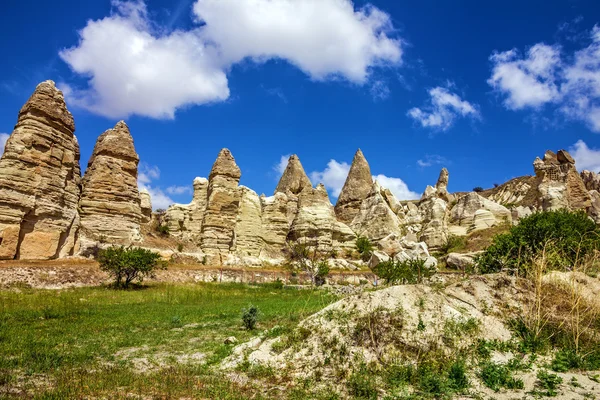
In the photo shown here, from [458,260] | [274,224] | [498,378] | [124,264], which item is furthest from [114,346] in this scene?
[274,224]

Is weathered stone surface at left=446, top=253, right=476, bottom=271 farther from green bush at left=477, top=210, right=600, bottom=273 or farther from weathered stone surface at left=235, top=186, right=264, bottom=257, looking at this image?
weathered stone surface at left=235, top=186, right=264, bottom=257

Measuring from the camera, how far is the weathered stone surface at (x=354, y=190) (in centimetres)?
6600

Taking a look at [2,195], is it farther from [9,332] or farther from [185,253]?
[9,332]

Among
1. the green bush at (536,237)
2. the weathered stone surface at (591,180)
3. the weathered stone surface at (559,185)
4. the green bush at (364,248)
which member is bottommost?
the green bush at (536,237)

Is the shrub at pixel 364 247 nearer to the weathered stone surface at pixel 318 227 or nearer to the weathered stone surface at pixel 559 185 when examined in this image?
the weathered stone surface at pixel 318 227

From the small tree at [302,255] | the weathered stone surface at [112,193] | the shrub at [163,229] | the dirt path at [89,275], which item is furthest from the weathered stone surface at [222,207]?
the weathered stone surface at [112,193]

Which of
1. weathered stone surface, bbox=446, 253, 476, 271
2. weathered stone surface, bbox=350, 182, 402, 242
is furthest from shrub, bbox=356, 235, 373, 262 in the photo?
weathered stone surface, bbox=446, 253, 476, 271

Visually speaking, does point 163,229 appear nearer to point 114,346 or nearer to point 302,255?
point 302,255

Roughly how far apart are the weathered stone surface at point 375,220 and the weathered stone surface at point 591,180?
44561 mm

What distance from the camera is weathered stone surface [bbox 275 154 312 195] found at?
65.3m

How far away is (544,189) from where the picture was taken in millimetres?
50750

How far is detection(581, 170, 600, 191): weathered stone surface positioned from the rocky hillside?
18.0 m

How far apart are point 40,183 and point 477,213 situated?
45.1 metres

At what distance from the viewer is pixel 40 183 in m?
24.7
